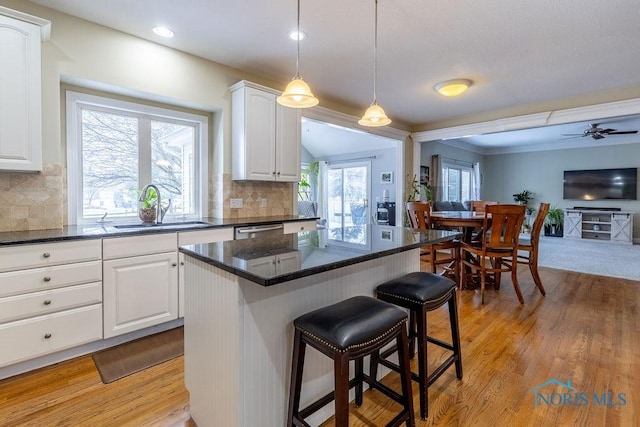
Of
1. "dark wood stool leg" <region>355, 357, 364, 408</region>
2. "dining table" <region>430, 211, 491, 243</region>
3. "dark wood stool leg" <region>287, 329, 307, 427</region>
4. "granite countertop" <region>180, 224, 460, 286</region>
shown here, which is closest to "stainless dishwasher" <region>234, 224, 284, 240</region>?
"granite countertop" <region>180, 224, 460, 286</region>

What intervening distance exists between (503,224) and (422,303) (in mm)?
2338

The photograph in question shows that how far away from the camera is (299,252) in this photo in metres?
1.48

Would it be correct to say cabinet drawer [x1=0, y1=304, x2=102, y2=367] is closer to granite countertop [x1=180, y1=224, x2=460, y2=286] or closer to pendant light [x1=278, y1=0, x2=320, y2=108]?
granite countertop [x1=180, y1=224, x2=460, y2=286]

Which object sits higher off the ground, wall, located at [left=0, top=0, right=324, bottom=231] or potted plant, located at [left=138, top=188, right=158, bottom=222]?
wall, located at [left=0, top=0, right=324, bottom=231]

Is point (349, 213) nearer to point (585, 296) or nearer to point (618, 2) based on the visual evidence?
point (585, 296)

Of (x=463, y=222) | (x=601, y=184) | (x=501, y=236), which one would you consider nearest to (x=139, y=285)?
(x=463, y=222)

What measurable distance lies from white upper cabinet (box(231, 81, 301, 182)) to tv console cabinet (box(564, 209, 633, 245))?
834 cm

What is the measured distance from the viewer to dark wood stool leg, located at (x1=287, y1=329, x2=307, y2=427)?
135cm

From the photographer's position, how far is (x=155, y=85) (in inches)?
113

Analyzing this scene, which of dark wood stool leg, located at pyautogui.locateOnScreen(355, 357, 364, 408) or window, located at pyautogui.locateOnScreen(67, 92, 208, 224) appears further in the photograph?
window, located at pyautogui.locateOnScreen(67, 92, 208, 224)

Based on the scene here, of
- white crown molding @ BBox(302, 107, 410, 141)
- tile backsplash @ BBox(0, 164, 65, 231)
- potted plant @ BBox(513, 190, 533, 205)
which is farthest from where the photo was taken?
potted plant @ BBox(513, 190, 533, 205)

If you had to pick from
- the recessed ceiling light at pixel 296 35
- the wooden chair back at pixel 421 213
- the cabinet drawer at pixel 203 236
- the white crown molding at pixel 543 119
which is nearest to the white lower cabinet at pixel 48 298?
the cabinet drawer at pixel 203 236

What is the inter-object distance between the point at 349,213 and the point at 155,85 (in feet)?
19.5

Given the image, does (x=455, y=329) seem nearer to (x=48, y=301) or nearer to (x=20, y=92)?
(x=48, y=301)
